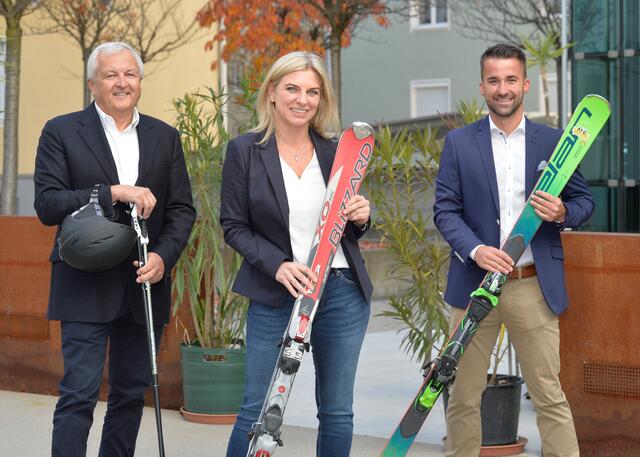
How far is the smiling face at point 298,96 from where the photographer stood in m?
4.27

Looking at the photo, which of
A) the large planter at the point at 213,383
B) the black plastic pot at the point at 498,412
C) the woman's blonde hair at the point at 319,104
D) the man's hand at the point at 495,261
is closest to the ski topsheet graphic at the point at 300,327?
the woman's blonde hair at the point at 319,104

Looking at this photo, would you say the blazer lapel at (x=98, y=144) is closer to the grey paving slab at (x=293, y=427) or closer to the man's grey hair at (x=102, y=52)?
the man's grey hair at (x=102, y=52)

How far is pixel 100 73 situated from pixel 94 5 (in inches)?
562

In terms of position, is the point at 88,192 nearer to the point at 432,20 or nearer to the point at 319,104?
the point at 319,104

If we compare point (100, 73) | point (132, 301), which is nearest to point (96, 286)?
point (132, 301)

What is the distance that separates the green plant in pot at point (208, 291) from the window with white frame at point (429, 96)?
2335 cm

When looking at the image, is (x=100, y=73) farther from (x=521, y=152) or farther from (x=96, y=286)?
(x=521, y=152)

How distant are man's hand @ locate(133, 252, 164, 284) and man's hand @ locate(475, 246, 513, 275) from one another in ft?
3.94

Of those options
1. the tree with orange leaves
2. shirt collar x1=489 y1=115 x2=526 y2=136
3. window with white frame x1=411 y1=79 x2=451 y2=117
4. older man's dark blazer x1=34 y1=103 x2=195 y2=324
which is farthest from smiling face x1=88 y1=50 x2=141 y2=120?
window with white frame x1=411 y1=79 x2=451 y2=117

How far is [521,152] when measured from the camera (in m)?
4.75

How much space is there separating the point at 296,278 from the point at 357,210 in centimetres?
32

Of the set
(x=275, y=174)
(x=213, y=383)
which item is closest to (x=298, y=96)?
(x=275, y=174)

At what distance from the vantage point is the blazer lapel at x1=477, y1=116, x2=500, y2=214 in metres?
4.71

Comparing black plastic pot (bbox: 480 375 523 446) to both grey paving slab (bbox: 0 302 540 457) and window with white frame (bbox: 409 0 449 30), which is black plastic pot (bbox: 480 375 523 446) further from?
window with white frame (bbox: 409 0 449 30)
